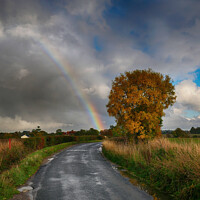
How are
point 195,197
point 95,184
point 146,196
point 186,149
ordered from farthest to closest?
point 186,149
point 95,184
point 146,196
point 195,197

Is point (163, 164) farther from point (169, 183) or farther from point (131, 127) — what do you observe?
point (131, 127)

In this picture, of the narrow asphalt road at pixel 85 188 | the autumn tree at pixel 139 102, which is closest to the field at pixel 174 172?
the narrow asphalt road at pixel 85 188

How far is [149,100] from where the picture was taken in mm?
19656

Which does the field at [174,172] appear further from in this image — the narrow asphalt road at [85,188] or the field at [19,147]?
the field at [19,147]

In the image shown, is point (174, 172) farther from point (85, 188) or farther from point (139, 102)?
point (139, 102)

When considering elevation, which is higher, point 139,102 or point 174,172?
point 139,102

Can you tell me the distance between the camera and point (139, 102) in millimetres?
18984

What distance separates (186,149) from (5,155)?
1339 centimetres

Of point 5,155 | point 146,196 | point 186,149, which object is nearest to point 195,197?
point 146,196

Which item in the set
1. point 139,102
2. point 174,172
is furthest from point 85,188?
point 139,102

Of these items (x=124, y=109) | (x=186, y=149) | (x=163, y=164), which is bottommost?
(x=163, y=164)

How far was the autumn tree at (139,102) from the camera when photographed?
18.7 metres

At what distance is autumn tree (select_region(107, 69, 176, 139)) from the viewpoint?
18.7 meters

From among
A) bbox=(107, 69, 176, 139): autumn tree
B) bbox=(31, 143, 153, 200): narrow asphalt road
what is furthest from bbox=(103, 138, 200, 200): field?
bbox=(107, 69, 176, 139): autumn tree
